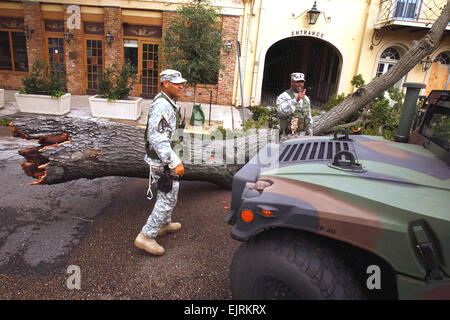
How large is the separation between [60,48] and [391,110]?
40.6 ft

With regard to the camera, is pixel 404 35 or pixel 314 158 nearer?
pixel 314 158

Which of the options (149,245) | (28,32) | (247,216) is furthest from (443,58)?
(28,32)

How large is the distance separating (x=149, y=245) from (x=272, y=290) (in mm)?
1528

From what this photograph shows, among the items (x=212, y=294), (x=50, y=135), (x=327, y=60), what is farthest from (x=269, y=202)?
(x=327, y=60)

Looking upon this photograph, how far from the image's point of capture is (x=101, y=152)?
12.4 feet

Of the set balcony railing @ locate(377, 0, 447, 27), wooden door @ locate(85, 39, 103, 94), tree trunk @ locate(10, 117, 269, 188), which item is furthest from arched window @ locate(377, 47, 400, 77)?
wooden door @ locate(85, 39, 103, 94)

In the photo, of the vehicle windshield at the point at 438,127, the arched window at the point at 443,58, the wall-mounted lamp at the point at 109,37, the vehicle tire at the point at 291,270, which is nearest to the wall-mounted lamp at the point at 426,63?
the arched window at the point at 443,58

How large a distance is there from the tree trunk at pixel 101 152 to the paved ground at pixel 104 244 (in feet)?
1.54

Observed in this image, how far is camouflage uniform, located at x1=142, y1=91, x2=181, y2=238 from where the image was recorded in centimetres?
288

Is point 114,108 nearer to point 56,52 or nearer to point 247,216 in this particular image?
point 56,52

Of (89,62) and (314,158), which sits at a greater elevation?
(89,62)

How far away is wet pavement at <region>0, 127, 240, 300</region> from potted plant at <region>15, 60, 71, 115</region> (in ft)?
16.1

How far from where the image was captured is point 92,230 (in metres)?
3.42
